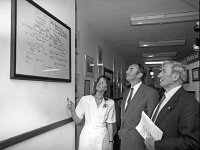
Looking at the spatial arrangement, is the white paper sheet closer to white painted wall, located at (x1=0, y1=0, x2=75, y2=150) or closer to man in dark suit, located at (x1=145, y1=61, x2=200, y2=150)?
man in dark suit, located at (x1=145, y1=61, x2=200, y2=150)

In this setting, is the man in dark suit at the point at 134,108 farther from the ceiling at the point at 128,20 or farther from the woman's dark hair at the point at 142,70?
the ceiling at the point at 128,20

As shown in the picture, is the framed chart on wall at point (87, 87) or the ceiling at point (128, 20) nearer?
the ceiling at point (128, 20)

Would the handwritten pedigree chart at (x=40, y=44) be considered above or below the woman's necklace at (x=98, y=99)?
above

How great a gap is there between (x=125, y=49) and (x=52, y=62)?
7.92 ft

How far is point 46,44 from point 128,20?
147 cm

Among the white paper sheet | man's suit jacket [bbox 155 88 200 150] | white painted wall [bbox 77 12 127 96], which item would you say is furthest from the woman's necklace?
man's suit jacket [bbox 155 88 200 150]

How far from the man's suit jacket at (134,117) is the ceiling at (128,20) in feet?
0.93

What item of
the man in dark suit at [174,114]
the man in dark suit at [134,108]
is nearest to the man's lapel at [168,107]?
the man in dark suit at [174,114]

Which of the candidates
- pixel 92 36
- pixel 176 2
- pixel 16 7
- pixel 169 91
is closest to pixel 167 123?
pixel 169 91

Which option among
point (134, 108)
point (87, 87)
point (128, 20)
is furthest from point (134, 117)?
point (128, 20)

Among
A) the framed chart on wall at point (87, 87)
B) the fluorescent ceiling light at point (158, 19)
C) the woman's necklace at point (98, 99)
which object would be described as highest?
the fluorescent ceiling light at point (158, 19)

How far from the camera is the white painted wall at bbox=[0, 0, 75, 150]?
0.94 m

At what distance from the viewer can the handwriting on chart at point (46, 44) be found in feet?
3.76

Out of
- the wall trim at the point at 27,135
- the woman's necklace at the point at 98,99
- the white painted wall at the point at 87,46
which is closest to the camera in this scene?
the wall trim at the point at 27,135
